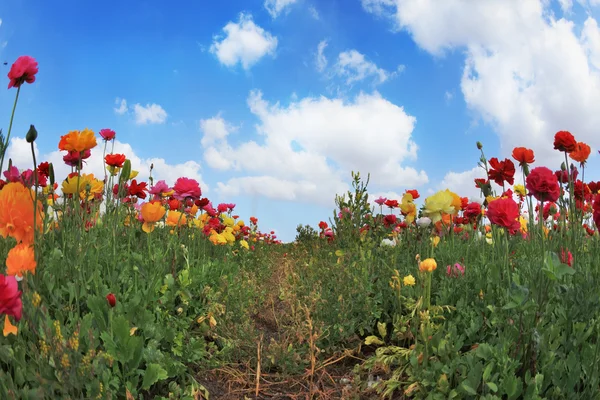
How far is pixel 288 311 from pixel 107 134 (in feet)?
7.27

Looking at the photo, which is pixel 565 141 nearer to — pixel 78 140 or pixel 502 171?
pixel 502 171

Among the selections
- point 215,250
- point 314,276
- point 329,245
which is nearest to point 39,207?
point 314,276

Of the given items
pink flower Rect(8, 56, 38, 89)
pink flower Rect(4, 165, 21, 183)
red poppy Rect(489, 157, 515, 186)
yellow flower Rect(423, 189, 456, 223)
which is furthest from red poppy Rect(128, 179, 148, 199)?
red poppy Rect(489, 157, 515, 186)

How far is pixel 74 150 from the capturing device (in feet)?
9.62

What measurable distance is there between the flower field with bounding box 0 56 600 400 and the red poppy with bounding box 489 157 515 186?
0.01 meters

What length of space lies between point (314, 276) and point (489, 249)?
1748 mm

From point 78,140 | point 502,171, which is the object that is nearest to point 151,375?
point 78,140

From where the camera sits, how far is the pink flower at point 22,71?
2412 mm

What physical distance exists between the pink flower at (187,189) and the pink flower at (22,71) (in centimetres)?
152

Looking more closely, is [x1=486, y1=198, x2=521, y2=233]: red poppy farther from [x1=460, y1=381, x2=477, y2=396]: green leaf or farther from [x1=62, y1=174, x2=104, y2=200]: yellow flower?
[x1=62, y1=174, x2=104, y2=200]: yellow flower

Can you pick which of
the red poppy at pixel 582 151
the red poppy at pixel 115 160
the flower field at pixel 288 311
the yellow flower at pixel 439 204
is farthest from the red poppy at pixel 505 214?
the red poppy at pixel 115 160

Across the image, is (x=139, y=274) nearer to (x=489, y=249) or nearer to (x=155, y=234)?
(x=155, y=234)

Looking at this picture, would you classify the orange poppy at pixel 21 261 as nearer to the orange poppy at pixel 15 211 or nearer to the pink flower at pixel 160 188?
the orange poppy at pixel 15 211

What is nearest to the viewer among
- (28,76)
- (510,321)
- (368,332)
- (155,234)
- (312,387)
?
(28,76)
